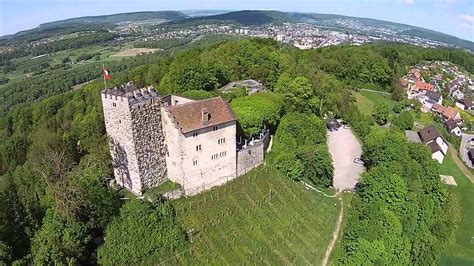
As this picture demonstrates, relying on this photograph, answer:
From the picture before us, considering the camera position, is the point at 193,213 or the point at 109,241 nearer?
the point at 109,241

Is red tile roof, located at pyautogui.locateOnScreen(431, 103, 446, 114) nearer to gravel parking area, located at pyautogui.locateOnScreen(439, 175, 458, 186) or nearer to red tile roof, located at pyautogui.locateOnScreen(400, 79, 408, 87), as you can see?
red tile roof, located at pyautogui.locateOnScreen(400, 79, 408, 87)

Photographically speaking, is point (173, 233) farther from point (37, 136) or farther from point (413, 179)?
point (37, 136)

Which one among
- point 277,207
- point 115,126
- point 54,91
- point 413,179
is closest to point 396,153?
point 413,179

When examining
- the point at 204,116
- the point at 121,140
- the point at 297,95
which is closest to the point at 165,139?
the point at 121,140

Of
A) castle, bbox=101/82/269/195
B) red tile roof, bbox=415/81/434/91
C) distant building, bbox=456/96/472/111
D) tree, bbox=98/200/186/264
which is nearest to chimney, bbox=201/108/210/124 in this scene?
castle, bbox=101/82/269/195

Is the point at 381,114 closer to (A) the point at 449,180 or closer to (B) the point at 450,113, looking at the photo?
(A) the point at 449,180
